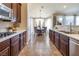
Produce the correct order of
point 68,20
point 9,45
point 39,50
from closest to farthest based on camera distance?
point 9,45 < point 39,50 < point 68,20

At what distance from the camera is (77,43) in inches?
97.6

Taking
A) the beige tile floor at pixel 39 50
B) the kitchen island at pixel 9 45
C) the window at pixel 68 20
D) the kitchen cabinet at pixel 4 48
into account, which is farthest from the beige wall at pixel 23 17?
the kitchen cabinet at pixel 4 48

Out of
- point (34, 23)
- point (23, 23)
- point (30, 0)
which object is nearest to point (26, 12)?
point (23, 23)

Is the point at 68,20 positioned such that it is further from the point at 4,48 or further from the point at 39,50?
the point at 4,48

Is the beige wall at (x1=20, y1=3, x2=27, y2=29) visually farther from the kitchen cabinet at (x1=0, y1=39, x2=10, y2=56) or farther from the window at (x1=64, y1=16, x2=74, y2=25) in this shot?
the kitchen cabinet at (x1=0, y1=39, x2=10, y2=56)

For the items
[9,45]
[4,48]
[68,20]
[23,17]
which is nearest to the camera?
[4,48]

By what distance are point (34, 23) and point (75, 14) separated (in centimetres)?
939

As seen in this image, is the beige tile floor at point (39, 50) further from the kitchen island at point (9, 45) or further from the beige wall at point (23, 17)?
the kitchen island at point (9, 45)

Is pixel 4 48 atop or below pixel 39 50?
atop

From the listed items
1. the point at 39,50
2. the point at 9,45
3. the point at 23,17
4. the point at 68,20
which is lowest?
the point at 39,50

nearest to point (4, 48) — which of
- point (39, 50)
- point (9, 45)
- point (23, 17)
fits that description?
point (9, 45)

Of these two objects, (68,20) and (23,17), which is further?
(68,20)

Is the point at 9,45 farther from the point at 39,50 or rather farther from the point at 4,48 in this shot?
the point at 39,50

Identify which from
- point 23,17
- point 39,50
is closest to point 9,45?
point 39,50
